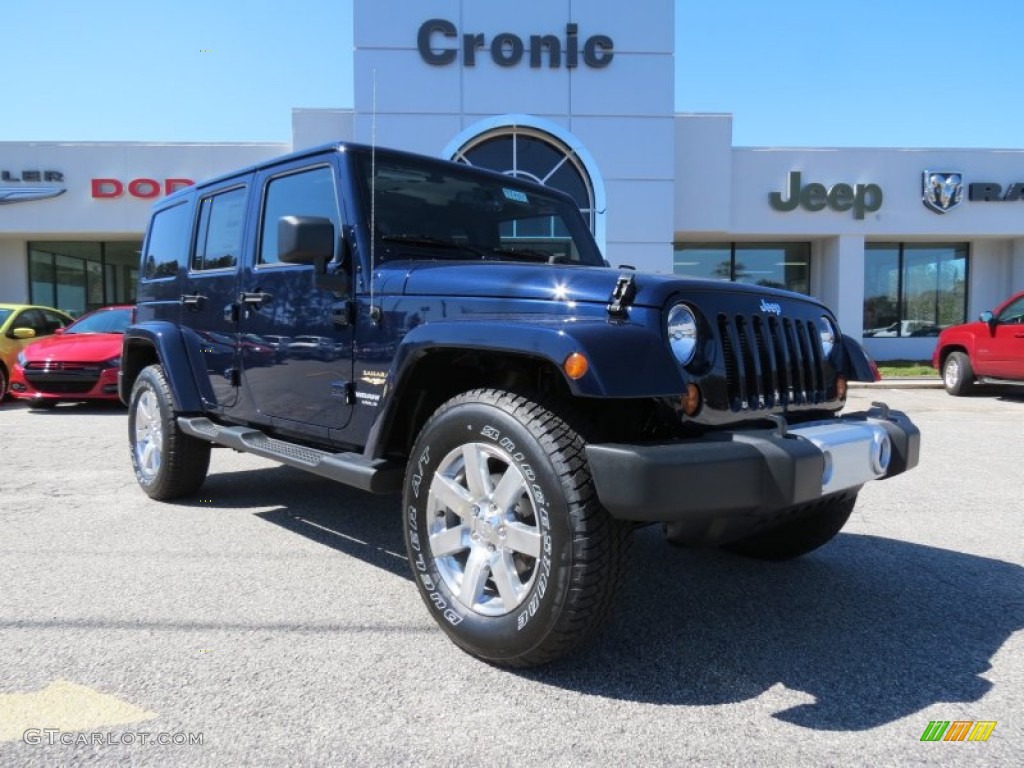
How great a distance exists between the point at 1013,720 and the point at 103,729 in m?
2.81

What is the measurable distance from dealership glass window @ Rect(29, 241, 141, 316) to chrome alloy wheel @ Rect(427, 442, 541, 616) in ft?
63.8

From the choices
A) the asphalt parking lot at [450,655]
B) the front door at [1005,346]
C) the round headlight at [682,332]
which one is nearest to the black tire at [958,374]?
the front door at [1005,346]

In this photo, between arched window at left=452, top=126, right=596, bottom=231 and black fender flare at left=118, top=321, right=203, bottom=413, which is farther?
arched window at left=452, top=126, right=596, bottom=231

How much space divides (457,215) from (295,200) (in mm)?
870

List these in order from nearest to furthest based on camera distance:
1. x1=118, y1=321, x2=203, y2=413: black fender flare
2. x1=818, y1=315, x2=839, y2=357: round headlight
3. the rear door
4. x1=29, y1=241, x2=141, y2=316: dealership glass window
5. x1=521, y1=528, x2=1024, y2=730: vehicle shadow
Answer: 1. x1=521, y1=528, x2=1024, y2=730: vehicle shadow
2. x1=818, y1=315, x2=839, y2=357: round headlight
3. the rear door
4. x1=118, y1=321, x2=203, y2=413: black fender flare
5. x1=29, y1=241, x2=141, y2=316: dealership glass window

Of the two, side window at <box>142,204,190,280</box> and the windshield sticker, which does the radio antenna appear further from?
side window at <box>142,204,190,280</box>

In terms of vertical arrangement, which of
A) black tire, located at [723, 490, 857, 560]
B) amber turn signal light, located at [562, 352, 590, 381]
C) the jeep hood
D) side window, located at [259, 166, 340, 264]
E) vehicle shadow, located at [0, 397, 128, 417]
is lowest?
vehicle shadow, located at [0, 397, 128, 417]

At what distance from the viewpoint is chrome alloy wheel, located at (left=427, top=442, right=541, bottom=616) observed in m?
2.61

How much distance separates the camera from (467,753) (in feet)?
7.16

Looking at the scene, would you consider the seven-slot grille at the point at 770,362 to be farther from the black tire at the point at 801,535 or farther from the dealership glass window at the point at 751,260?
the dealership glass window at the point at 751,260

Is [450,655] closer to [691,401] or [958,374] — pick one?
[691,401]

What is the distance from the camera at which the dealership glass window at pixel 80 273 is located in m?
19.6

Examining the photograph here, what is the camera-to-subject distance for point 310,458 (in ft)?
11.5

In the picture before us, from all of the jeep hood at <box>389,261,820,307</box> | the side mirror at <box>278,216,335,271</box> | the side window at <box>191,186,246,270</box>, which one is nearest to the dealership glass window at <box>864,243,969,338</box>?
the jeep hood at <box>389,261,820,307</box>
